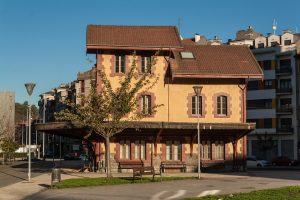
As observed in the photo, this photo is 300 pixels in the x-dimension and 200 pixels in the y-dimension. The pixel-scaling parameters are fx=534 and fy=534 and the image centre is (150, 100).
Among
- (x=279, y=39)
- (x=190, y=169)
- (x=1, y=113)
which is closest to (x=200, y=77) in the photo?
(x=190, y=169)

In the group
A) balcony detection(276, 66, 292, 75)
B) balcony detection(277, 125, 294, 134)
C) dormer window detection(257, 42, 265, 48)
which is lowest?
balcony detection(277, 125, 294, 134)

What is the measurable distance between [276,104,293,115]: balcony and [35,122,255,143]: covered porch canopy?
41426mm

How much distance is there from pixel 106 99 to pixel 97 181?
493 cm

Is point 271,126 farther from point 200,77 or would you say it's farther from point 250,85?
point 200,77

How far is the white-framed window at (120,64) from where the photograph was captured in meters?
39.8

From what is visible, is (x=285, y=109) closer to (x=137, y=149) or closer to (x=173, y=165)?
(x=173, y=165)

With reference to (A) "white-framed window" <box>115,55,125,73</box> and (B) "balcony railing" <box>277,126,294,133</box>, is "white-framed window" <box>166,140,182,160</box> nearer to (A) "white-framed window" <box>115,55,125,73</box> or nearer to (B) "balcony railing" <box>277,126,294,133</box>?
(A) "white-framed window" <box>115,55,125,73</box>

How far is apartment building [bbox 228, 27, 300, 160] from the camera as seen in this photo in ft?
258

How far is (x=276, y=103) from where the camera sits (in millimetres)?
80062

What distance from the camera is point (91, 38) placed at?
39531 millimetres

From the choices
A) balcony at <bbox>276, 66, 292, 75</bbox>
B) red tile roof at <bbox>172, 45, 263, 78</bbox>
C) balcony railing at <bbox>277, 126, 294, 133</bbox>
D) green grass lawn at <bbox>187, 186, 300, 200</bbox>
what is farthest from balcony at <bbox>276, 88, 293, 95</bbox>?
green grass lawn at <bbox>187, 186, 300, 200</bbox>

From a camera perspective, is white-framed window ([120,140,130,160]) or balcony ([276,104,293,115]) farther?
balcony ([276,104,293,115])

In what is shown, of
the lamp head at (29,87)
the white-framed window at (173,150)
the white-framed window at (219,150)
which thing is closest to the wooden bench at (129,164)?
the white-framed window at (173,150)

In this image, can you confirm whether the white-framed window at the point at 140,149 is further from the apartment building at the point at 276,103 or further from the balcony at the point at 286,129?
the balcony at the point at 286,129
